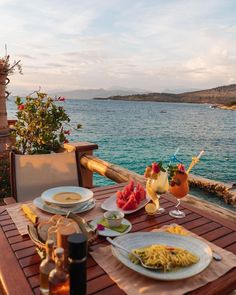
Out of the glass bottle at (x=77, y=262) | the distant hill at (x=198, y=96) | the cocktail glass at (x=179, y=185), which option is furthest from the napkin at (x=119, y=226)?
the distant hill at (x=198, y=96)

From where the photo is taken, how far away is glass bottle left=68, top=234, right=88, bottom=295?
2.72 feet

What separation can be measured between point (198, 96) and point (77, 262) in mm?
105591

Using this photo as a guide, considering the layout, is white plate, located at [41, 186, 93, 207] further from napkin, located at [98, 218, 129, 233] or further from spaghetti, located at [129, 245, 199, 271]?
spaghetti, located at [129, 245, 199, 271]

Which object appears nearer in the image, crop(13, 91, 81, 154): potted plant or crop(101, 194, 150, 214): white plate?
crop(101, 194, 150, 214): white plate

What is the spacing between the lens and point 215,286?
108 cm

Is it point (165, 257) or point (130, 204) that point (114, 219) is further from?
point (165, 257)

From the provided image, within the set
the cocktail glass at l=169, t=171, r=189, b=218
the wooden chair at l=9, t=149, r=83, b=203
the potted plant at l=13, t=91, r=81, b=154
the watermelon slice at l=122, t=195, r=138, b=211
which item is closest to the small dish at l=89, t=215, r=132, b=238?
the watermelon slice at l=122, t=195, r=138, b=211

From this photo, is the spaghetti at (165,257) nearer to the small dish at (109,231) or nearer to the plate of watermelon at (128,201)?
the small dish at (109,231)

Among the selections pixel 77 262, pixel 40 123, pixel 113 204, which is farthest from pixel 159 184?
pixel 40 123

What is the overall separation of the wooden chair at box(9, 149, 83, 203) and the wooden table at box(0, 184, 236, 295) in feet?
1.97

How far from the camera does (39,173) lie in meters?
2.49

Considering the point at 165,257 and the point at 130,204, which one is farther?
the point at 130,204

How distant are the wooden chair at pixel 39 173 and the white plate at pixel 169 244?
52.9 inches

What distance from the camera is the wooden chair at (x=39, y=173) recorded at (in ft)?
7.91
